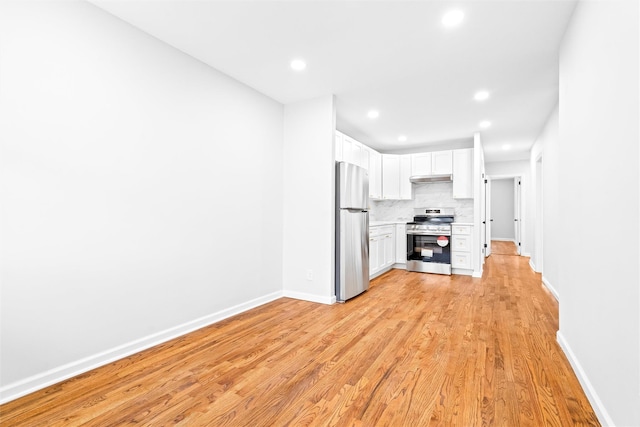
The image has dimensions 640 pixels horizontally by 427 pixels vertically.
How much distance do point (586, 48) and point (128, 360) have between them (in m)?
3.76

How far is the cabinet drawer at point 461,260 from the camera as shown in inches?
210

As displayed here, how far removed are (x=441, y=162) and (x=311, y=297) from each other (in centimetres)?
380

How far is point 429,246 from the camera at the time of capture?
5.59 metres

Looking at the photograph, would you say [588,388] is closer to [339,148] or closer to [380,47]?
[380,47]

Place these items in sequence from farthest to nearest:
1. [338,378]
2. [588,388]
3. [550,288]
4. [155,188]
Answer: [550,288] → [155,188] → [338,378] → [588,388]

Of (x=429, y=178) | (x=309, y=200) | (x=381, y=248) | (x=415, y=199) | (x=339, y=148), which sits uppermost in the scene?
(x=339, y=148)

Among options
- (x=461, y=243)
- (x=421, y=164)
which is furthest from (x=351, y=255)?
(x=421, y=164)

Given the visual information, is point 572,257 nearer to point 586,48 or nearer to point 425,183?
point 586,48

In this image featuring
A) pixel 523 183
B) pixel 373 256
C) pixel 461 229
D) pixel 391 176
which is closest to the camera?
pixel 373 256

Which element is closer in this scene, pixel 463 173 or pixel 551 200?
pixel 551 200

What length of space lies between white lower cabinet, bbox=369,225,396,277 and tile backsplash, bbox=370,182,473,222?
0.79m

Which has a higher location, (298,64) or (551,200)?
(298,64)

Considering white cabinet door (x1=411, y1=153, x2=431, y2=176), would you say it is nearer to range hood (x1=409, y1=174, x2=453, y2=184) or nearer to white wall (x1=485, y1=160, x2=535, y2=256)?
range hood (x1=409, y1=174, x2=453, y2=184)

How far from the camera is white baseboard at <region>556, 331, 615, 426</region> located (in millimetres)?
1474
